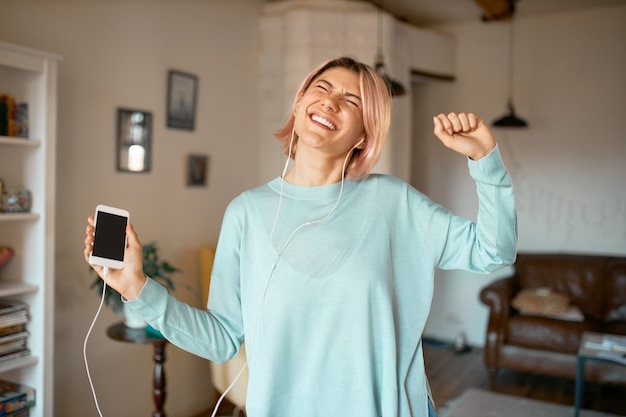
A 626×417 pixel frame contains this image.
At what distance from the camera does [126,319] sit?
2898mm

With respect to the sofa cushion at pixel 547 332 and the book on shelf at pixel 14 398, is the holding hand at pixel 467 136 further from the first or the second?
the sofa cushion at pixel 547 332

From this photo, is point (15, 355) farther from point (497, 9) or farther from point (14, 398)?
point (497, 9)

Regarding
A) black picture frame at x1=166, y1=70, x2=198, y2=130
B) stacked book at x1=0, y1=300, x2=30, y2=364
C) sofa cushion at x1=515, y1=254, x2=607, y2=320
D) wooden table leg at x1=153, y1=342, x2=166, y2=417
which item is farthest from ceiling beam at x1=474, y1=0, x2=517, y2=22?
stacked book at x1=0, y1=300, x2=30, y2=364

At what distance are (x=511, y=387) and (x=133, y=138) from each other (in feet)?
9.88

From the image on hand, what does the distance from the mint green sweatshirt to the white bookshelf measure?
1485 millimetres

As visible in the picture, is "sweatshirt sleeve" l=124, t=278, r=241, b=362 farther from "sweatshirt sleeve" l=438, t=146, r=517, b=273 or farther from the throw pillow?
the throw pillow

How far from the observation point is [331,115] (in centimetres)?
119

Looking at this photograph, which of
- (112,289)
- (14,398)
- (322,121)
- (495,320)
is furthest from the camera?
(495,320)

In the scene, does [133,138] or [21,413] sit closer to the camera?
[21,413]

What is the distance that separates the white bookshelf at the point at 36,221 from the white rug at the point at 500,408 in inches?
89.8

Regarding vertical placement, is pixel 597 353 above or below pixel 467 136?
below

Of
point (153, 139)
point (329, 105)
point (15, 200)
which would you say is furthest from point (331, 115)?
point (153, 139)

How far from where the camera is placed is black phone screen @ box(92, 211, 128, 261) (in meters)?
1.08

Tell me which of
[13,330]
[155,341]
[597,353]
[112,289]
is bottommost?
[597,353]
